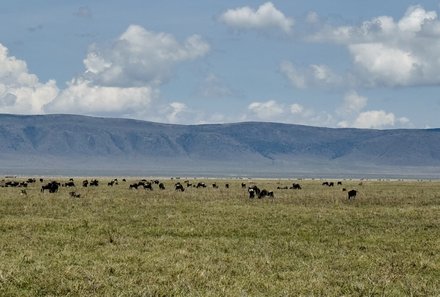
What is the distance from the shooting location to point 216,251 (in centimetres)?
2162

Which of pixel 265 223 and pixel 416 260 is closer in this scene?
pixel 416 260

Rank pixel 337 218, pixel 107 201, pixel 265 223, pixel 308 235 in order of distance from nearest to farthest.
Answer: pixel 308 235 < pixel 265 223 < pixel 337 218 < pixel 107 201

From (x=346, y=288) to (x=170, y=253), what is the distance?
6.61 m

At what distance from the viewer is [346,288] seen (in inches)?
637

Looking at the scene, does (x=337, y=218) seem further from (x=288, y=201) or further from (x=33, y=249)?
(x=33, y=249)

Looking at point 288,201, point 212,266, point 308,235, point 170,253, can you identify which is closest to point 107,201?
point 288,201

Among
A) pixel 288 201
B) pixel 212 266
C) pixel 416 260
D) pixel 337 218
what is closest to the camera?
pixel 212 266

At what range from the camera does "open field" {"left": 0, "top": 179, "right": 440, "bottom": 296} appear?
16078 mm

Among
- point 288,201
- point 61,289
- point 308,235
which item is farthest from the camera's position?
point 288,201

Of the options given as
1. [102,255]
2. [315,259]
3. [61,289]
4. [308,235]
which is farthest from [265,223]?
[61,289]

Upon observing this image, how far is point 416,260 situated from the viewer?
20.2m

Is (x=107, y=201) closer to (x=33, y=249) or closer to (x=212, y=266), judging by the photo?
(x=33, y=249)

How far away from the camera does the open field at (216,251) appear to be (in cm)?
1608

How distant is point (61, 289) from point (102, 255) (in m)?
4.77
